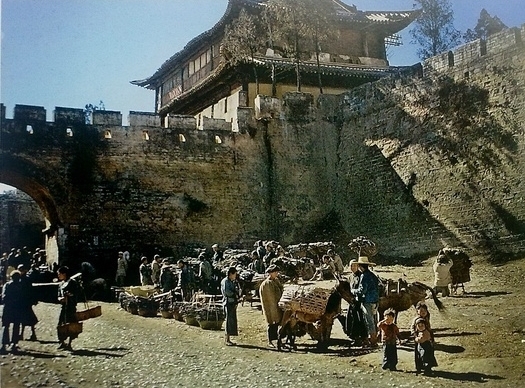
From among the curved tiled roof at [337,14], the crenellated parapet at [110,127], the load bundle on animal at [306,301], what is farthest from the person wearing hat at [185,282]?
the curved tiled roof at [337,14]

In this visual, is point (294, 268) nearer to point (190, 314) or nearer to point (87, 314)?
point (190, 314)

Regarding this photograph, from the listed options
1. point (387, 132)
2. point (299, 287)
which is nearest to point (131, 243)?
point (387, 132)

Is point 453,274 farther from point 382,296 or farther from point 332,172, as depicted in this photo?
point 332,172

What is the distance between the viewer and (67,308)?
15.5 feet

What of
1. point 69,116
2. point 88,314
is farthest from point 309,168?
point 88,314

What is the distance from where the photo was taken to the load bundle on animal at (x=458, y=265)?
6192 millimetres

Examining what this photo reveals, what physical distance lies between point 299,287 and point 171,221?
6134mm

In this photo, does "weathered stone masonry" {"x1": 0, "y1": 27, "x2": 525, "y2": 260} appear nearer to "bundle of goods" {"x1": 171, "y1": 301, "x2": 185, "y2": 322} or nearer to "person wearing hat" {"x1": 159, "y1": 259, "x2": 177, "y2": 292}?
"person wearing hat" {"x1": 159, "y1": 259, "x2": 177, "y2": 292}

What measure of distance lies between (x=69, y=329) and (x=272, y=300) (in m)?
1.81

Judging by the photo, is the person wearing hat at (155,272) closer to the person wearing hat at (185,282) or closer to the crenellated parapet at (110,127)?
the person wearing hat at (185,282)

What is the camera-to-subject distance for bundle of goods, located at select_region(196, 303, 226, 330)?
5906 millimetres

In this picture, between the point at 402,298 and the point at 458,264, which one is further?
the point at 458,264

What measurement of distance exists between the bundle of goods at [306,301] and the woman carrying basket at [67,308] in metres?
1.83

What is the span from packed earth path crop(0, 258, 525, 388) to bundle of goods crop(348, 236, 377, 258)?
310 cm
